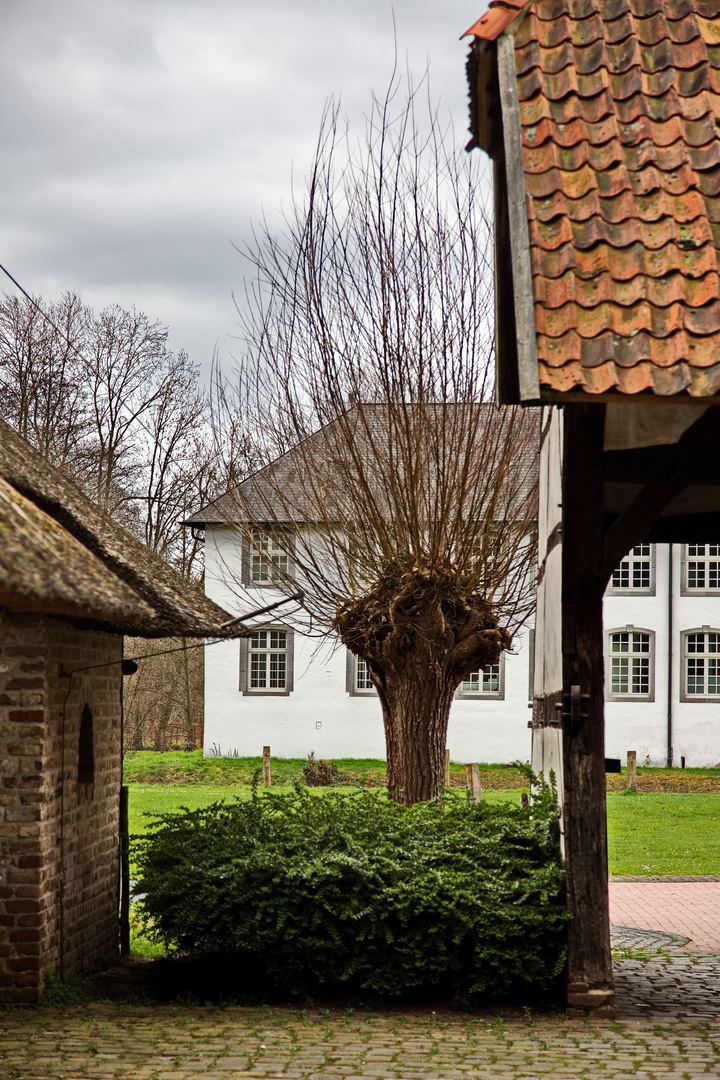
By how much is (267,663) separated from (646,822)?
12.9 m

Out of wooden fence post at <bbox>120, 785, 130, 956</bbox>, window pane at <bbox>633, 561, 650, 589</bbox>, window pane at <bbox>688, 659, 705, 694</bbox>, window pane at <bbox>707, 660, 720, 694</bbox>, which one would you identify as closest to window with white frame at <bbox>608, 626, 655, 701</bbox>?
window pane at <bbox>688, 659, 705, 694</bbox>

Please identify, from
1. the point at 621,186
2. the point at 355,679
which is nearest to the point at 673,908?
the point at 621,186

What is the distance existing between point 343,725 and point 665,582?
9047mm

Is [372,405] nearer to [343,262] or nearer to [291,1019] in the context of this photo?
[343,262]

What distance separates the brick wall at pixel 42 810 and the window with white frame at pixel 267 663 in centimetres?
2169

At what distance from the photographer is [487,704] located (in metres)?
29.5

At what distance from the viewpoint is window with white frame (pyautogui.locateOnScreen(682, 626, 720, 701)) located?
29.8m

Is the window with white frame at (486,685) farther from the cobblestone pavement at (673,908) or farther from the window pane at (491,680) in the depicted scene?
the cobblestone pavement at (673,908)

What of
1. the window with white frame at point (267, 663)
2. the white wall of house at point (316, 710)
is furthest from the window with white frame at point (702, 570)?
the window with white frame at point (267, 663)

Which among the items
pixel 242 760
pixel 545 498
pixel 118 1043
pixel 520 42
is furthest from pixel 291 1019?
pixel 242 760

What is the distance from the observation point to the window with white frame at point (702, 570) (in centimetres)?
2984

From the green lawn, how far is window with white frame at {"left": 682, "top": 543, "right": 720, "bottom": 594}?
23.3 feet

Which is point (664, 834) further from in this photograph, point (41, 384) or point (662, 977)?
point (41, 384)

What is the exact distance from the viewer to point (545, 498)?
1038 centimetres
